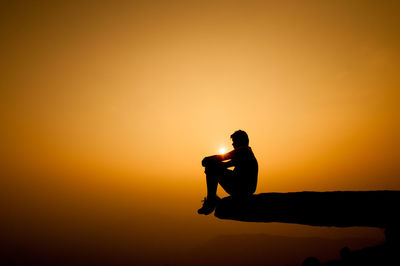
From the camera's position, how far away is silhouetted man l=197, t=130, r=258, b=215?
171 inches

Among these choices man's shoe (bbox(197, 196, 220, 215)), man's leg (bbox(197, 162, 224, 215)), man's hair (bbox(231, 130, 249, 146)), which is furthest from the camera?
man's hair (bbox(231, 130, 249, 146))

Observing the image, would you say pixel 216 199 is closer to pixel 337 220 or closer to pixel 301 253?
pixel 337 220

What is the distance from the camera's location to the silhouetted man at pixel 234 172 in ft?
14.3

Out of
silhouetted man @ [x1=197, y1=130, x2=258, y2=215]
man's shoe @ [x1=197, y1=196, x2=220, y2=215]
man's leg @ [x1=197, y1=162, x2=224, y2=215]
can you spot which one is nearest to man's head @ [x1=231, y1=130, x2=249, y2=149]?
silhouetted man @ [x1=197, y1=130, x2=258, y2=215]

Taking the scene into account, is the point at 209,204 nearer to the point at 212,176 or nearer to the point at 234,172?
the point at 212,176

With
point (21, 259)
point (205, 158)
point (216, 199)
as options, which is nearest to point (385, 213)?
point (216, 199)

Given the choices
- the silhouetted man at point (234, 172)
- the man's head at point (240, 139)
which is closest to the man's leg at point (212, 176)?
the silhouetted man at point (234, 172)

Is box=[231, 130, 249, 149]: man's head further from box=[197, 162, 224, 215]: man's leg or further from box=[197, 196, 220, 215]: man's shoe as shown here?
box=[197, 196, 220, 215]: man's shoe

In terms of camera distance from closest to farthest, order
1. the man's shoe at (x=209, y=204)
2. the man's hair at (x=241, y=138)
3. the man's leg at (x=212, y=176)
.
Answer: the man's shoe at (x=209, y=204) → the man's leg at (x=212, y=176) → the man's hair at (x=241, y=138)

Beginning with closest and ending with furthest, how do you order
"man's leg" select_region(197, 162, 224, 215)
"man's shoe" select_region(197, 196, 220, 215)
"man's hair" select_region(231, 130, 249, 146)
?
1. "man's shoe" select_region(197, 196, 220, 215)
2. "man's leg" select_region(197, 162, 224, 215)
3. "man's hair" select_region(231, 130, 249, 146)

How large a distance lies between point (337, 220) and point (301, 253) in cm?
17889

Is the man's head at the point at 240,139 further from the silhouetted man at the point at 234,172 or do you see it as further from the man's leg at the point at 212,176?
the man's leg at the point at 212,176

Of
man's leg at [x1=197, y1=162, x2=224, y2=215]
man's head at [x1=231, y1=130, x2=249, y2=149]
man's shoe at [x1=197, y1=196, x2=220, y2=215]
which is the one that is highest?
man's head at [x1=231, y1=130, x2=249, y2=149]

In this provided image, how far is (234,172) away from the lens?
446 centimetres
